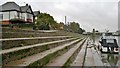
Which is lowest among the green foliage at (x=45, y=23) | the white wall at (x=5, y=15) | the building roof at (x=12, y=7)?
the green foliage at (x=45, y=23)

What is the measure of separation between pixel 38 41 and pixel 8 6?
4886 centimetres

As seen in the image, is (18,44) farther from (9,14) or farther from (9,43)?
(9,14)

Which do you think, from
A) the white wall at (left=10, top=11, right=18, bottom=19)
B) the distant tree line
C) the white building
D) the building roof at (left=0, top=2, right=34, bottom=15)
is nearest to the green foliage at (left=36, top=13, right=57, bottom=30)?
the distant tree line

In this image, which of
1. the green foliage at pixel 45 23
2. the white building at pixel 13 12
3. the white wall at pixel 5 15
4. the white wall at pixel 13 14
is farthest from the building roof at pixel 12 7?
the green foliage at pixel 45 23

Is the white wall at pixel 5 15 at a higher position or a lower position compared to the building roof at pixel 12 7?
lower

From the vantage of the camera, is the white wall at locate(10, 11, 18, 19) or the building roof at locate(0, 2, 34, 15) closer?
the white wall at locate(10, 11, 18, 19)

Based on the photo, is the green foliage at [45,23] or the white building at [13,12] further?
the white building at [13,12]

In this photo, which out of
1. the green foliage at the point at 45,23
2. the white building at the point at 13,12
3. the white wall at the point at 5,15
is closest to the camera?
the green foliage at the point at 45,23

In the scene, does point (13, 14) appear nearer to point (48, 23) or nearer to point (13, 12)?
point (13, 12)

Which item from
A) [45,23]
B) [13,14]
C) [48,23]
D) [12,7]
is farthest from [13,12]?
[48,23]

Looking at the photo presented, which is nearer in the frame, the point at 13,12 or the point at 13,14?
the point at 13,14

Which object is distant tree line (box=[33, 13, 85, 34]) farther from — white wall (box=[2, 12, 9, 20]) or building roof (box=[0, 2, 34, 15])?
white wall (box=[2, 12, 9, 20])

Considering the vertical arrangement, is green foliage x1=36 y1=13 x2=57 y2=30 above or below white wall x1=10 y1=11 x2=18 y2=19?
below

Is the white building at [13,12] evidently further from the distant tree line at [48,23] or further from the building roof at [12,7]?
the distant tree line at [48,23]
